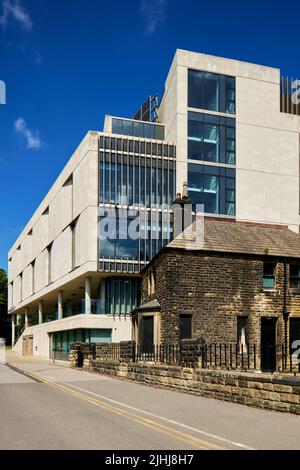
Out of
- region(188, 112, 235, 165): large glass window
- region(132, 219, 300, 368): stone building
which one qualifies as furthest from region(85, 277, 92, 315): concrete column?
region(132, 219, 300, 368): stone building

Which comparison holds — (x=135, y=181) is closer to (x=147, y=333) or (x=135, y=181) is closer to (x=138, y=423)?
A: (x=147, y=333)

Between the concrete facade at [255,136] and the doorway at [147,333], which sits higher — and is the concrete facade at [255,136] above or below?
above

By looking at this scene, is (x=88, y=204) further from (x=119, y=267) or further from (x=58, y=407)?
(x=58, y=407)

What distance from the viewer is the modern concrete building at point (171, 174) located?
167 ft

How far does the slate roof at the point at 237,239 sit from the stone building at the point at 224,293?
2.0 inches

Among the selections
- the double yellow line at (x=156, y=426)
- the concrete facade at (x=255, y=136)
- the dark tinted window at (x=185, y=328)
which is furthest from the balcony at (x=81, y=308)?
the double yellow line at (x=156, y=426)

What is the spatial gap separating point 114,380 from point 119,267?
2690cm

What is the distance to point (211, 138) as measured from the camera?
53812mm

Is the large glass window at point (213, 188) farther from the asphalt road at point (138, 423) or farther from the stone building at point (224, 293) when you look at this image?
the asphalt road at point (138, 423)

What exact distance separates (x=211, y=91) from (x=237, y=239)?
27.9m

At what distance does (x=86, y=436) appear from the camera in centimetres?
966

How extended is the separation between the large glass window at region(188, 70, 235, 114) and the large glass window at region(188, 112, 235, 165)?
1098 millimetres

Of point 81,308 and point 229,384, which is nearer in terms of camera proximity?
point 229,384

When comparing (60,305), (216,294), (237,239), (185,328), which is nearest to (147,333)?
(185,328)
